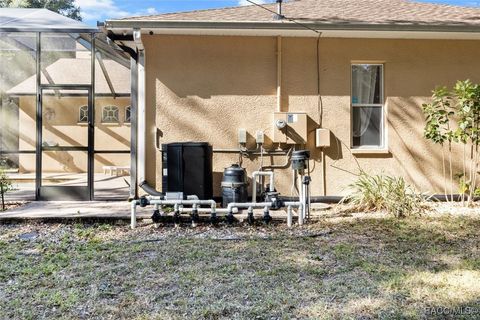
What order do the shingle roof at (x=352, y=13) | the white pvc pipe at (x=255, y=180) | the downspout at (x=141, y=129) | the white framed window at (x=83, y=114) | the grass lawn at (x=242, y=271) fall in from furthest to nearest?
the white framed window at (x=83, y=114), the downspout at (x=141, y=129), the shingle roof at (x=352, y=13), the white pvc pipe at (x=255, y=180), the grass lawn at (x=242, y=271)

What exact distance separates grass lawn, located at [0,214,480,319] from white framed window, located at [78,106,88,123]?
2512 mm

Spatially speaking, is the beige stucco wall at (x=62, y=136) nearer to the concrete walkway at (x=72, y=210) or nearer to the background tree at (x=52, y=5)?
the concrete walkway at (x=72, y=210)

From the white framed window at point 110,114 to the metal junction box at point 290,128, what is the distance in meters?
4.01

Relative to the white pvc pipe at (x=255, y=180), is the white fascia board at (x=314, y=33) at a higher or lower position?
higher

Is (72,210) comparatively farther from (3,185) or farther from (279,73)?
(279,73)

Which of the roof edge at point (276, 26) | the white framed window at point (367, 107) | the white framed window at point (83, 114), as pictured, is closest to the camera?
the roof edge at point (276, 26)

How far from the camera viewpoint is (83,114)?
7.41m

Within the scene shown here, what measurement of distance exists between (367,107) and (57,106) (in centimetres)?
592

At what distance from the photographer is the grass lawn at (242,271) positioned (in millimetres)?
2867

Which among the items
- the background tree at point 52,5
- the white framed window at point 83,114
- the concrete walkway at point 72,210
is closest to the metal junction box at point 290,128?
the concrete walkway at point 72,210

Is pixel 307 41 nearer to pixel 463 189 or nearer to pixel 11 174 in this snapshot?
pixel 463 189

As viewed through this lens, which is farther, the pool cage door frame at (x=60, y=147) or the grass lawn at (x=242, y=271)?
the pool cage door frame at (x=60, y=147)

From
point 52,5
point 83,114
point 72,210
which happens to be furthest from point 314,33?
point 52,5

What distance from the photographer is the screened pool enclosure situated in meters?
7.32
